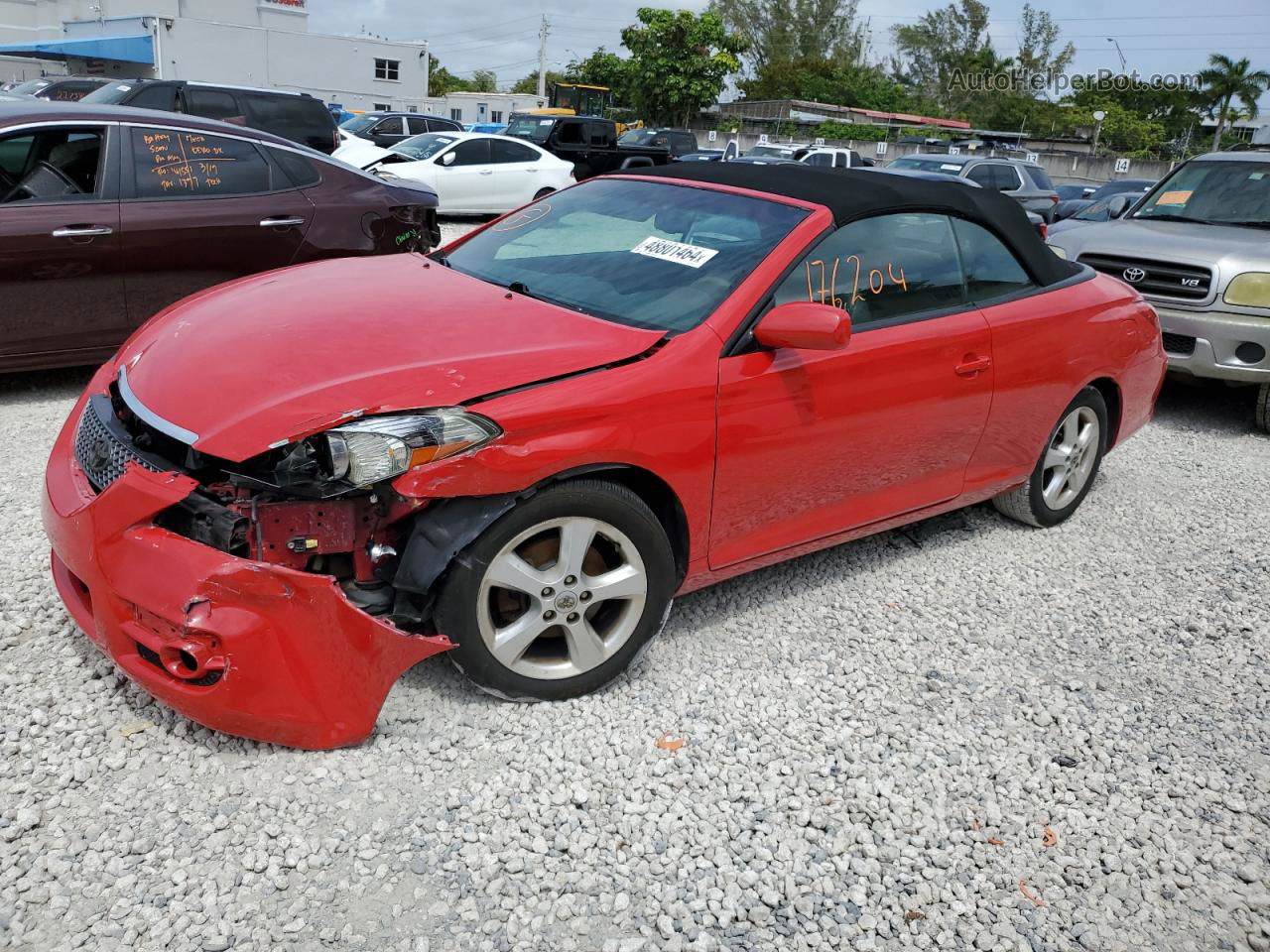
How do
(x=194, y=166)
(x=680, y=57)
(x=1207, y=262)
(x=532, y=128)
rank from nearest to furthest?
(x=194, y=166), (x=1207, y=262), (x=532, y=128), (x=680, y=57)

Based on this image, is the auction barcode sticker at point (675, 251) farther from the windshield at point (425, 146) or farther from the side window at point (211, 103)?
the side window at point (211, 103)

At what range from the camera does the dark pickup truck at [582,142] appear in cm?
2341

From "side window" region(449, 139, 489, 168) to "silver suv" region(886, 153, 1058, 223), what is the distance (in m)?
6.86

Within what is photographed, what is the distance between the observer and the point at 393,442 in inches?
106

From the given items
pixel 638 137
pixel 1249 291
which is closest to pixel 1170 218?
pixel 1249 291

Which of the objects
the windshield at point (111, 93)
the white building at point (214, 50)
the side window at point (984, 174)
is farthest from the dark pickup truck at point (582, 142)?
the white building at point (214, 50)

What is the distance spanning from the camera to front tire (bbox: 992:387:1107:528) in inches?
189

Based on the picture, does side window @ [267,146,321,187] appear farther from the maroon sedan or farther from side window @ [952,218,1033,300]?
side window @ [952,218,1033,300]

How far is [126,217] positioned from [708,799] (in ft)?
15.1

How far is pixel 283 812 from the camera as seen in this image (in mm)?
2643

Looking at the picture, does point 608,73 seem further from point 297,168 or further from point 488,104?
point 297,168

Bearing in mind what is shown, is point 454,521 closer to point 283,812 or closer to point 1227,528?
point 283,812

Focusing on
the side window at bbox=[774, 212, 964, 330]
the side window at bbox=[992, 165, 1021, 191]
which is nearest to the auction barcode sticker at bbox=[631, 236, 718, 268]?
the side window at bbox=[774, 212, 964, 330]

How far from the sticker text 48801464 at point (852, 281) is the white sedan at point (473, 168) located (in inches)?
481
